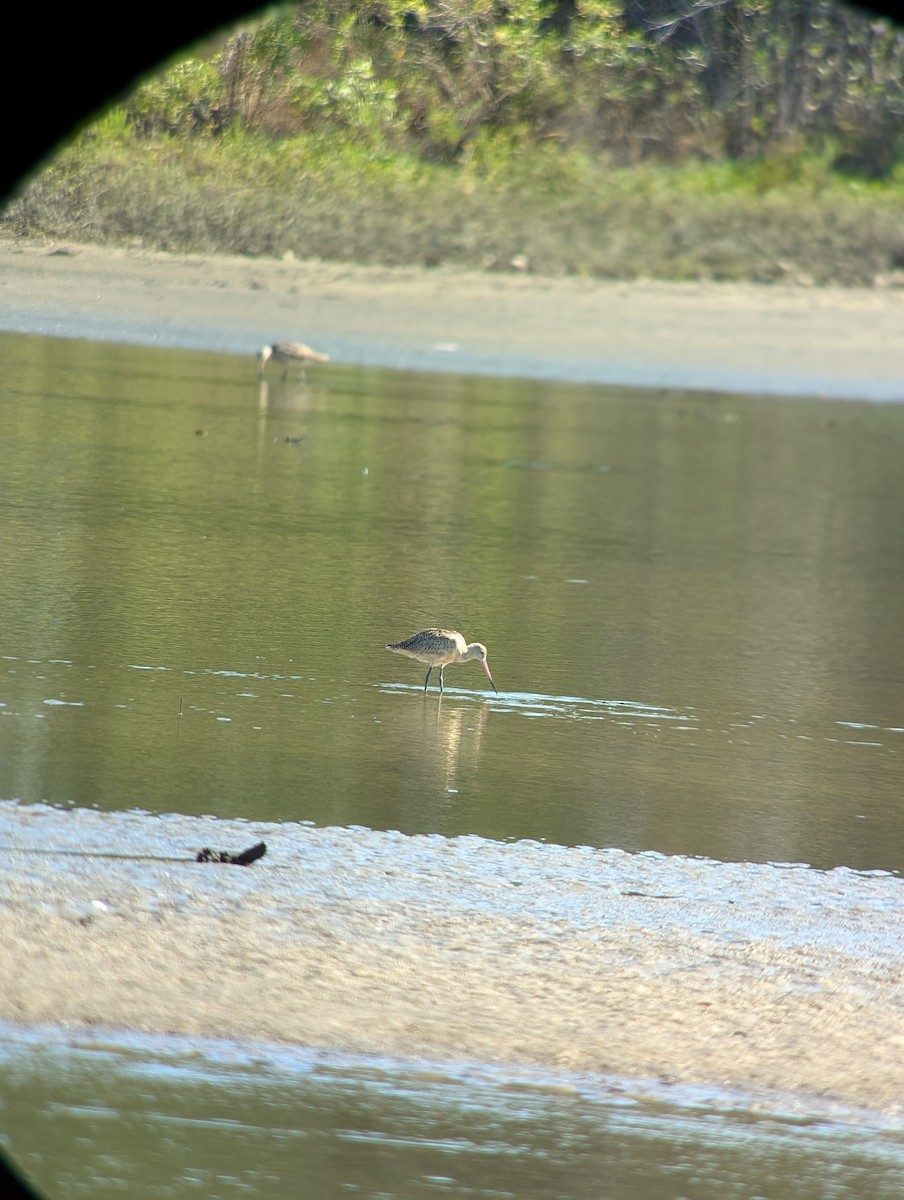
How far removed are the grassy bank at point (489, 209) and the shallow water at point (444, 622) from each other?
1416 millimetres

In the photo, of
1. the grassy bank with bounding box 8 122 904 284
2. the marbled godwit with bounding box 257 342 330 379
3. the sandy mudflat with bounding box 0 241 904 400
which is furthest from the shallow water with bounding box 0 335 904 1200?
the sandy mudflat with bounding box 0 241 904 400

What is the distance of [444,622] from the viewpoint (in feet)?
23.7

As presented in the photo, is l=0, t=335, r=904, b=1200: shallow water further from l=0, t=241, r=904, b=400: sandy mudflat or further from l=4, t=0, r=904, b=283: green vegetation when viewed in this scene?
l=0, t=241, r=904, b=400: sandy mudflat

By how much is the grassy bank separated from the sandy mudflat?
356 mm

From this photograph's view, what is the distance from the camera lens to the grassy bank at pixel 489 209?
29.1 feet

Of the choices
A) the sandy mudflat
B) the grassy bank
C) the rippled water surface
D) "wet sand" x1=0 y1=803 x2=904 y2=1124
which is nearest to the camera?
the rippled water surface

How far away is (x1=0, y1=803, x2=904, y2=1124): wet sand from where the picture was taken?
3.49m

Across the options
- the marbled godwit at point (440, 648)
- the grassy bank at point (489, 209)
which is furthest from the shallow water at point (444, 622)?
the grassy bank at point (489, 209)

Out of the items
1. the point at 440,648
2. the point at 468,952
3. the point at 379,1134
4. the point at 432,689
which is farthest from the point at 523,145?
the point at 379,1134

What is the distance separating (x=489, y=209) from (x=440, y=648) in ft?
46.8

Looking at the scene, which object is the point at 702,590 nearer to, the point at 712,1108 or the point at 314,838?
the point at 314,838

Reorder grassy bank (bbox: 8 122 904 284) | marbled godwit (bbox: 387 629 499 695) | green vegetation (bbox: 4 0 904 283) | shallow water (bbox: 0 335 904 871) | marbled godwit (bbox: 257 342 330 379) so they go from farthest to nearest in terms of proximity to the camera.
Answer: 1. marbled godwit (bbox: 257 342 330 379)
2. grassy bank (bbox: 8 122 904 284)
3. green vegetation (bbox: 4 0 904 283)
4. marbled godwit (bbox: 387 629 499 695)
5. shallow water (bbox: 0 335 904 871)

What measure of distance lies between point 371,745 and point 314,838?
992 mm

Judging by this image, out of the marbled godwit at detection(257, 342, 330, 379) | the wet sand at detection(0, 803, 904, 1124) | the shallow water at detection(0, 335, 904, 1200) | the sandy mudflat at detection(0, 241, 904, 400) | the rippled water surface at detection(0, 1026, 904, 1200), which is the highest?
the sandy mudflat at detection(0, 241, 904, 400)
